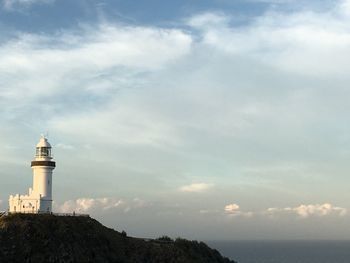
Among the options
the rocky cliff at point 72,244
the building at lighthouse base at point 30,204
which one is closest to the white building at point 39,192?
the building at lighthouse base at point 30,204

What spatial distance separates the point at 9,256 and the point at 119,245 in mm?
14378

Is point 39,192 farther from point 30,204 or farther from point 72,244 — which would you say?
point 72,244

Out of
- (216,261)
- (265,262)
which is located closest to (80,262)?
(216,261)

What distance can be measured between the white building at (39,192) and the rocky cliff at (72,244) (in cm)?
1004

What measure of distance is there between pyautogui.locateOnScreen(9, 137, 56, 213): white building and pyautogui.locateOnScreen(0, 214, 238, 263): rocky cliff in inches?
395

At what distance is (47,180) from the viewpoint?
2911 inches

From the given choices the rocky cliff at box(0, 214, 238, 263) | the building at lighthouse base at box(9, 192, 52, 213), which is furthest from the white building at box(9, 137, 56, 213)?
the rocky cliff at box(0, 214, 238, 263)

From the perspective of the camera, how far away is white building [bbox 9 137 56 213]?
238ft

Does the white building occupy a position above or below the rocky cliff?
above

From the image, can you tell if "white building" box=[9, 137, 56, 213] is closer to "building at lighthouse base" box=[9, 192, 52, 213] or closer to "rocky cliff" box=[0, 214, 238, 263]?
"building at lighthouse base" box=[9, 192, 52, 213]

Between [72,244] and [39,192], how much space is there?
16.2 metres

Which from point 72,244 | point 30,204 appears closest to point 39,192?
point 30,204

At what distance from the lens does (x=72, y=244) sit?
59219mm

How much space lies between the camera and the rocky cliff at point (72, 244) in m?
56.1
